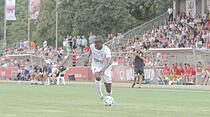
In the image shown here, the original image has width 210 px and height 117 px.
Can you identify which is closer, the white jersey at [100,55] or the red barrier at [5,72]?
the white jersey at [100,55]

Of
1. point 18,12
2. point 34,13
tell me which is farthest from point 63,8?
point 18,12

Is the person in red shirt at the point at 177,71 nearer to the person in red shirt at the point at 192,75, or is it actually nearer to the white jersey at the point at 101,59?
the person in red shirt at the point at 192,75

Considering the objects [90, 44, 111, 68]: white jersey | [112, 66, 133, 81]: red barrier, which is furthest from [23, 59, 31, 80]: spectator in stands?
[90, 44, 111, 68]: white jersey

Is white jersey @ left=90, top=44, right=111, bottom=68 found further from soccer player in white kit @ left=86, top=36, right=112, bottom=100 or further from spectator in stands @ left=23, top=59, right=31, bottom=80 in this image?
spectator in stands @ left=23, top=59, right=31, bottom=80

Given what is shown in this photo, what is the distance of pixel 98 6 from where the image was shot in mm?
47594

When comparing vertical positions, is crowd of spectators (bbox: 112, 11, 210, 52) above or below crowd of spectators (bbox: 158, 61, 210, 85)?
above

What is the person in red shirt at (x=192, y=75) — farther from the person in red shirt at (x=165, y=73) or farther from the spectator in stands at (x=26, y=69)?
the spectator in stands at (x=26, y=69)

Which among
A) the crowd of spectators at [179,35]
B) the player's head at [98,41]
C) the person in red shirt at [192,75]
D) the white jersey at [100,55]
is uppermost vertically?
the crowd of spectators at [179,35]

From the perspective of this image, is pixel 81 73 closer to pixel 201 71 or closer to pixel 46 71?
pixel 46 71

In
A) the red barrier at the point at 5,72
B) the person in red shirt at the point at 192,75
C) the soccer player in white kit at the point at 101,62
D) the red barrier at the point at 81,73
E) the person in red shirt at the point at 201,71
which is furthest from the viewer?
the red barrier at the point at 5,72

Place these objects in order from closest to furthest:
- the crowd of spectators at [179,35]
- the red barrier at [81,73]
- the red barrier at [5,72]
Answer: the crowd of spectators at [179,35] < the red barrier at [81,73] < the red barrier at [5,72]

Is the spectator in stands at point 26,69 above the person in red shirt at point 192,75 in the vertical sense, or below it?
above

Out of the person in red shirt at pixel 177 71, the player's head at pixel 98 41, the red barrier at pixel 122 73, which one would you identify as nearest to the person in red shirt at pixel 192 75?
the person in red shirt at pixel 177 71

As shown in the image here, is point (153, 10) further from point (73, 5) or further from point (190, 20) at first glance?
point (190, 20)
